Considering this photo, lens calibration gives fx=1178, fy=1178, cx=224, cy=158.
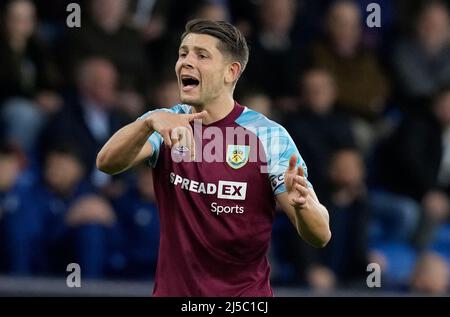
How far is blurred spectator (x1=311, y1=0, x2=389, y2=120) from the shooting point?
1089 centimetres

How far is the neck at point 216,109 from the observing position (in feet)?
19.2

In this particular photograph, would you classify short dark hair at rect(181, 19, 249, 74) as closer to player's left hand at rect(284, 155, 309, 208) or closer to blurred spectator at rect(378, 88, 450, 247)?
player's left hand at rect(284, 155, 309, 208)

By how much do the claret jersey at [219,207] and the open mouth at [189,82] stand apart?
0.76 feet

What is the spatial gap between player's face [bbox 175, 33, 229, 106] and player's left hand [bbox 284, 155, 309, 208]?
2.00 ft

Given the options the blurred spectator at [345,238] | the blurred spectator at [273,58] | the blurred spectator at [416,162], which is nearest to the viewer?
the blurred spectator at [345,238]

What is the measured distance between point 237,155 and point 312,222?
53 cm

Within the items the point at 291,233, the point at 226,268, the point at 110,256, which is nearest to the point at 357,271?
the point at 291,233

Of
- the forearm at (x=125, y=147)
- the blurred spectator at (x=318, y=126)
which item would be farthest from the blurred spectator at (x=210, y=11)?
the forearm at (x=125, y=147)

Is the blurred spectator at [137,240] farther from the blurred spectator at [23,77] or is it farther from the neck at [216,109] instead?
the neck at [216,109]

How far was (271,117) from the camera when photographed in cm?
1017

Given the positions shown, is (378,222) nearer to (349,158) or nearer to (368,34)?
(349,158)

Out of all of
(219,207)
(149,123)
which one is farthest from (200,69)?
(219,207)

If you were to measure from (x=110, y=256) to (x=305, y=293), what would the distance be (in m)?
1.56
